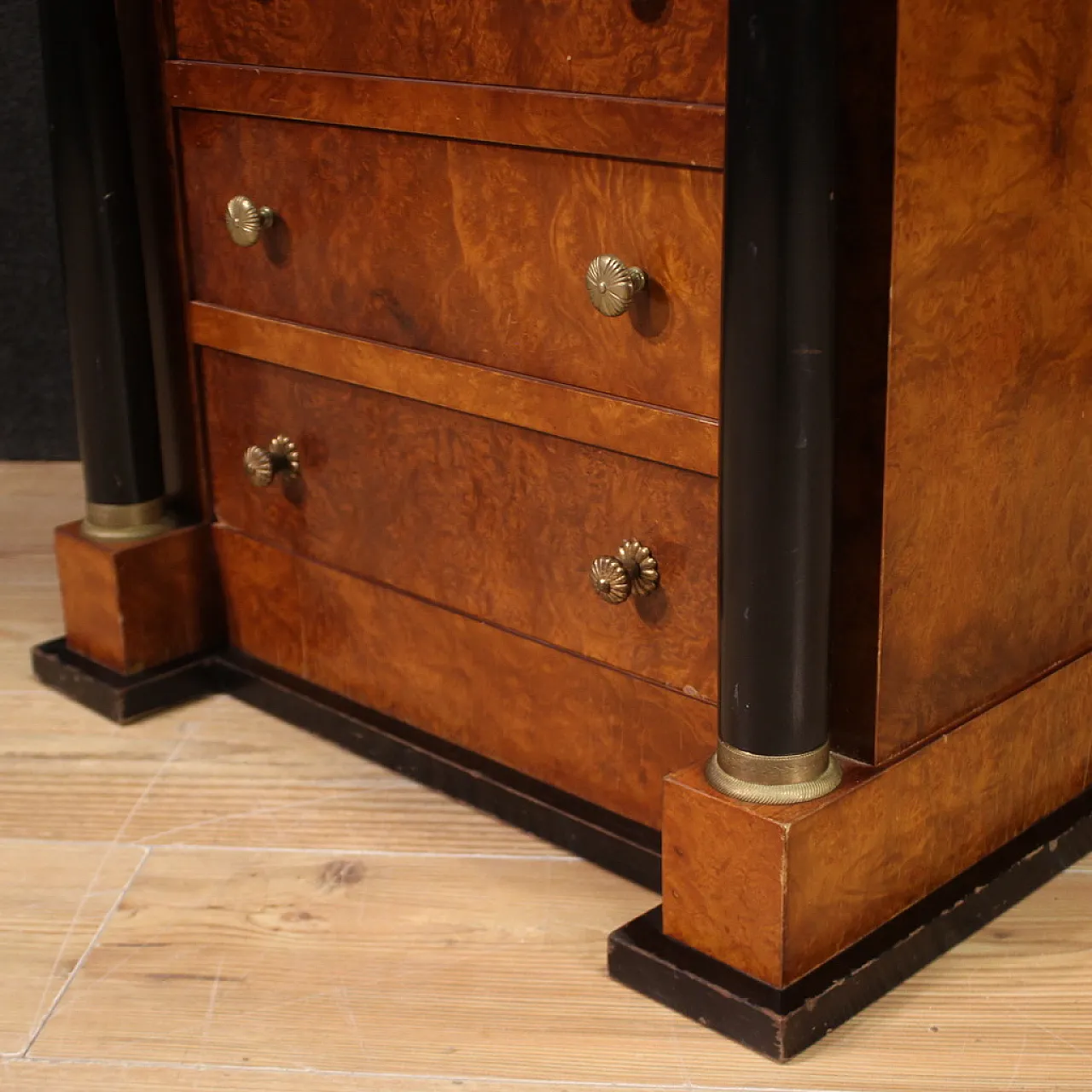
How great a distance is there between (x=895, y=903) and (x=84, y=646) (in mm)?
841

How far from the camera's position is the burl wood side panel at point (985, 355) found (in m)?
1.10

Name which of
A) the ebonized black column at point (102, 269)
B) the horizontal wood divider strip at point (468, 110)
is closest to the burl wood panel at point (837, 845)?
the horizontal wood divider strip at point (468, 110)

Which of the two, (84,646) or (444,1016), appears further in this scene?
(84,646)

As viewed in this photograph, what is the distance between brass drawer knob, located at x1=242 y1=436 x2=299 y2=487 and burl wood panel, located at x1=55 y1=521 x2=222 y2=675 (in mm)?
159

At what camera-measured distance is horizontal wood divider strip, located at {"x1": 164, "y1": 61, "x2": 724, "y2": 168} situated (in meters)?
1.15

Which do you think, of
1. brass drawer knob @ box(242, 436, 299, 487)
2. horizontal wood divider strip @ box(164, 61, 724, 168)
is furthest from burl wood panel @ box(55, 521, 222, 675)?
horizontal wood divider strip @ box(164, 61, 724, 168)

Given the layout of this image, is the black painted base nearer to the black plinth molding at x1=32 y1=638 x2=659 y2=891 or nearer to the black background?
the black plinth molding at x1=32 y1=638 x2=659 y2=891

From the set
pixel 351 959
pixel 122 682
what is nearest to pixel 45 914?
pixel 351 959

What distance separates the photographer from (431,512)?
1.45 meters

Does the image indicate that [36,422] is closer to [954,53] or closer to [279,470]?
[279,470]

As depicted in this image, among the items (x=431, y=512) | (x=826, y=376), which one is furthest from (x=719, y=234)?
(x=431, y=512)

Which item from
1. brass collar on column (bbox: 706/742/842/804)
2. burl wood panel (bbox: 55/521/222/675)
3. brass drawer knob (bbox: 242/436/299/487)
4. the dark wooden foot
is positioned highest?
brass drawer knob (bbox: 242/436/299/487)

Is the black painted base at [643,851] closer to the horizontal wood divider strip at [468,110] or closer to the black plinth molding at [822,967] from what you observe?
the black plinth molding at [822,967]

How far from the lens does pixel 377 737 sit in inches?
61.7
